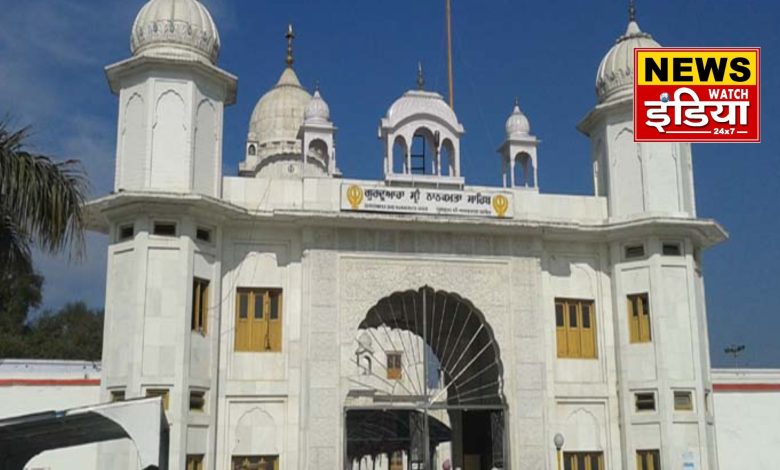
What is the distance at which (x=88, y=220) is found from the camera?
1941cm

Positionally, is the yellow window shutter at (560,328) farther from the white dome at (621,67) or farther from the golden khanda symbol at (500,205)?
the white dome at (621,67)

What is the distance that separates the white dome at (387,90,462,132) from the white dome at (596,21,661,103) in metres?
3.68

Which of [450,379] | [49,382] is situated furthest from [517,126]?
[49,382]

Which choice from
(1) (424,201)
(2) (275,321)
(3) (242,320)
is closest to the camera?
(3) (242,320)

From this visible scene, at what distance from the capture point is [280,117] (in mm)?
34969

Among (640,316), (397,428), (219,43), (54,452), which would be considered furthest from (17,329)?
(640,316)

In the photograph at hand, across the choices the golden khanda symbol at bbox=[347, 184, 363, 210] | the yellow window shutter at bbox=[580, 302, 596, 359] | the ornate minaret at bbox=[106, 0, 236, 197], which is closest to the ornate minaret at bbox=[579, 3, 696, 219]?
the yellow window shutter at bbox=[580, 302, 596, 359]

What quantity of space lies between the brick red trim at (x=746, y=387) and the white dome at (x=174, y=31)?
1409 cm

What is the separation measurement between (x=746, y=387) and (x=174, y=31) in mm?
15711

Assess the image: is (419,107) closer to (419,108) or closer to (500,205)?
(419,108)

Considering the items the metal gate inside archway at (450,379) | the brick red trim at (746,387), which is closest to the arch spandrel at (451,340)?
the metal gate inside archway at (450,379)

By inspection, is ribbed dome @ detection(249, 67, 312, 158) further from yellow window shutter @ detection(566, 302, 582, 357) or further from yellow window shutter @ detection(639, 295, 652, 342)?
yellow window shutter @ detection(639, 295, 652, 342)

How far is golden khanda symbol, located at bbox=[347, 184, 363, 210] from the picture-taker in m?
19.8

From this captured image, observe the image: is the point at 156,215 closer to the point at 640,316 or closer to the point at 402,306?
the point at 402,306
